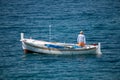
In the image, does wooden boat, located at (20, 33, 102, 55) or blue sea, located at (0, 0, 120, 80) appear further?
wooden boat, located at (20, 33, 102, 55)

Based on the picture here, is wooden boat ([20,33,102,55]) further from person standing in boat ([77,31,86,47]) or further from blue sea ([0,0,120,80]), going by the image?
blue sea ([0,0,120,80])

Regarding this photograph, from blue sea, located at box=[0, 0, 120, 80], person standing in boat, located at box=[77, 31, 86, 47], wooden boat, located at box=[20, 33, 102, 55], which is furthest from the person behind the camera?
person standing in boat, located at box=[77, 31, 86, 47]

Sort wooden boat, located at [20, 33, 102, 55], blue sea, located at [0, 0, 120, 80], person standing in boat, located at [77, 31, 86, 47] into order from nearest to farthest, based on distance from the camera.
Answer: blue sea, located at [0, 0, 120, 80]
wooden boat, located at [20, 33, 102, 55]
person standing in boat, located at [77, 31, 86, 47]

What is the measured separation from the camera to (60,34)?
94.0m

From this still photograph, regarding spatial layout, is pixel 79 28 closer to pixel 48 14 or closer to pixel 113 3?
pixel 48 14

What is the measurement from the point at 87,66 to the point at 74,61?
95.9 inches

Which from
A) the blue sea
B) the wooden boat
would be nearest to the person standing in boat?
the wooden boat

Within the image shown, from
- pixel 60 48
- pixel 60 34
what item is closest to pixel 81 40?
pixel 60 48

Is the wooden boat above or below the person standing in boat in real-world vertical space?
below

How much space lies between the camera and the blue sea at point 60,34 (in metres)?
74.2

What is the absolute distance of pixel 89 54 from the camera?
80.9m

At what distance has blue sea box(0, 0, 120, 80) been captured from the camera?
74.2 meters

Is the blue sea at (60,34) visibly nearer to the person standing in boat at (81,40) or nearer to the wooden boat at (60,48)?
the wooden boat at (60,48)

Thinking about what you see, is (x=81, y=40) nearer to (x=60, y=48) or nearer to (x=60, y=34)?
(x=60, y=48)
